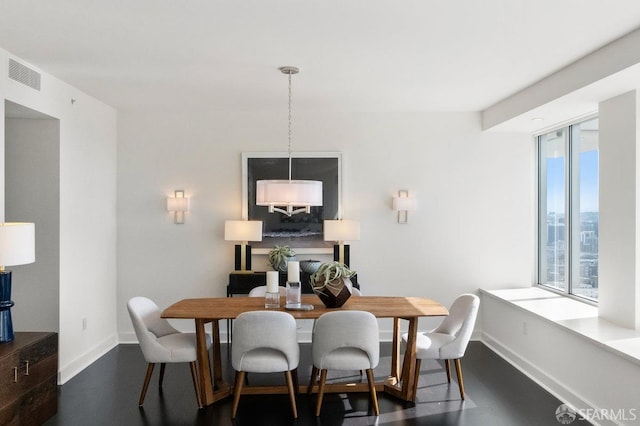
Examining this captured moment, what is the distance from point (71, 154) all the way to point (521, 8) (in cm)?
403

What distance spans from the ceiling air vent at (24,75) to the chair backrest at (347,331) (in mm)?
2979

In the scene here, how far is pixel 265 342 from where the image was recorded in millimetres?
3672

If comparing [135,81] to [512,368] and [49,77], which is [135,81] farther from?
[512,368]

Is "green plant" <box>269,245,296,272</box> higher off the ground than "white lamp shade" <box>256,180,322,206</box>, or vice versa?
"white lamp shade" <box>256,180,322,206</box>

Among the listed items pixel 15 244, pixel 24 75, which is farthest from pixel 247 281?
pixel 24 75

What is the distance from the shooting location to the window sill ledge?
11.5 ft

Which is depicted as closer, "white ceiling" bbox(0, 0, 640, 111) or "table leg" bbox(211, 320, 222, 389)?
"white ceiling" bbox(0, 0, 640, 111)

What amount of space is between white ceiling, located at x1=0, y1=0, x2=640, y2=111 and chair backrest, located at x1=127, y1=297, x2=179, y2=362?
200 cm

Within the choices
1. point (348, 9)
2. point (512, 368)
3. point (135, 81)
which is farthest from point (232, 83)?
point (512, 368)

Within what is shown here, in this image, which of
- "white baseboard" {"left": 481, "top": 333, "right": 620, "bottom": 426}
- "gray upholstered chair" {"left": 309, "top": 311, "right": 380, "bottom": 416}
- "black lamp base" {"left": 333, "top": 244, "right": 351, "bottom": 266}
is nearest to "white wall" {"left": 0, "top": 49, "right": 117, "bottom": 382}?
"gray upholstered chair" {"left": 309, "top": 311, "right": 380, "bottom": 416}

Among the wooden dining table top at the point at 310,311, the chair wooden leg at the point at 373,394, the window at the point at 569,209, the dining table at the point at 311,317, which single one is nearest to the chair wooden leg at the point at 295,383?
the dining table at the point at 311,317

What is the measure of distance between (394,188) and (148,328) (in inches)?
126

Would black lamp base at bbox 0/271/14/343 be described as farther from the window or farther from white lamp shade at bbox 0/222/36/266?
the window

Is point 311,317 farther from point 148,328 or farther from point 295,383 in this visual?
point 148,328
